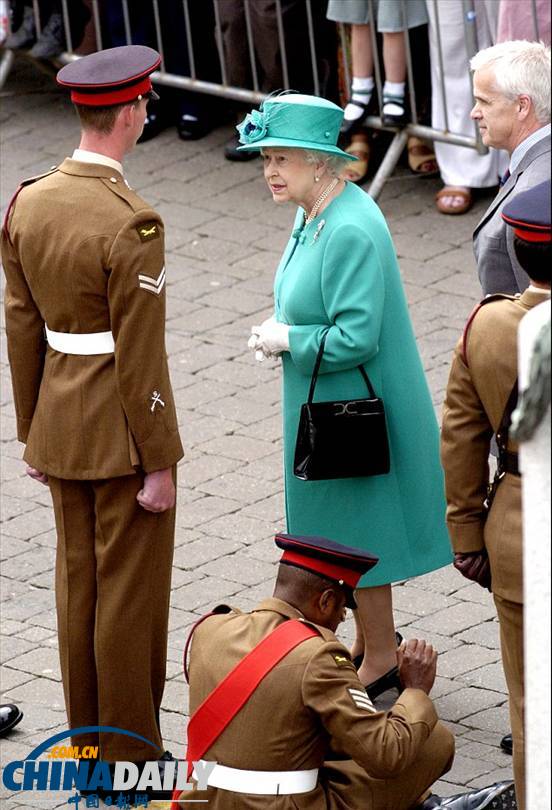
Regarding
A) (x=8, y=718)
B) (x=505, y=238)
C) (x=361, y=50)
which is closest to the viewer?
(x=505, y=238)

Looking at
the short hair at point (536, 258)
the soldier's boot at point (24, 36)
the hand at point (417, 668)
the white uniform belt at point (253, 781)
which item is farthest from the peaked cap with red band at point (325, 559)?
the soldier's boot at point (24, 36)

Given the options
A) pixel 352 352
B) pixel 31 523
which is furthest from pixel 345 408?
pixel 31 523

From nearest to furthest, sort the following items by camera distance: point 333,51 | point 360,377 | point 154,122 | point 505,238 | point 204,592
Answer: point 505,238 → point 360,377 → point 204,592 → point 333,51 → point 154,122

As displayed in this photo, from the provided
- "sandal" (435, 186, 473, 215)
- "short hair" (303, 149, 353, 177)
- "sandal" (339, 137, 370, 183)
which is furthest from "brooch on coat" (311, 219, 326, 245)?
"sandal" (339, 137, 370, 183)

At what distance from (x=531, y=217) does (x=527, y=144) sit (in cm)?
135

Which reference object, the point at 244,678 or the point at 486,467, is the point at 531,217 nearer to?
the point at 486,467

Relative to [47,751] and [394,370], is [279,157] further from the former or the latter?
[47,751]

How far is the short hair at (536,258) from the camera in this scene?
3.79m

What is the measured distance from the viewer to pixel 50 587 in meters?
6.22

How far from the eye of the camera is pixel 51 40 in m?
10.7

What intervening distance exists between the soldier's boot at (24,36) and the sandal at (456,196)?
3262mm

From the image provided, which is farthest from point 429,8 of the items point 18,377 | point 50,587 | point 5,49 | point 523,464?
point 523,464

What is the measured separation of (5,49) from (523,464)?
8943mm

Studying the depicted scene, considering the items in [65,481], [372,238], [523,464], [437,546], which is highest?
[523,464]
